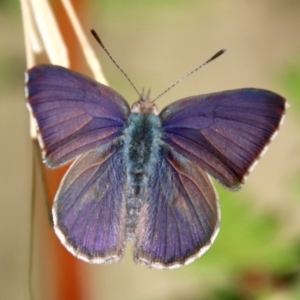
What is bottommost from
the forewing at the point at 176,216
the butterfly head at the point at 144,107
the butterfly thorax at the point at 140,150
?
the forewing at the point at 176,216

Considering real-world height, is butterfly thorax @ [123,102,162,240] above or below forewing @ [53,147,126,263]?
above

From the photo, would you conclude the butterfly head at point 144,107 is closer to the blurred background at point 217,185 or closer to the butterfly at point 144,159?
the butterfly at point 144,159

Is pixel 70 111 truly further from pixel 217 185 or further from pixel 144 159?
pixel 217 185

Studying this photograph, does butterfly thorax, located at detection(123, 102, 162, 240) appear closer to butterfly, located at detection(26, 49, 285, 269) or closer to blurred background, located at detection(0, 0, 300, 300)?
butterfly, located at detection(26, 49, 285, 269)

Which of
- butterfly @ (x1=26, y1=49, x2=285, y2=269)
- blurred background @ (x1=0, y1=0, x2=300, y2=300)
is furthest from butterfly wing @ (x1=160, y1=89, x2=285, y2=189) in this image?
blurred background @ (x1=0, y1=0, x2=300, y2=300)

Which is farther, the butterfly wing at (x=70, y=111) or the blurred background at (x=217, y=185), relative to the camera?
the blurred background at (x=217, y=185)

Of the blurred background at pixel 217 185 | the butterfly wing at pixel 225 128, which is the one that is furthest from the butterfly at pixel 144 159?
the blurred background at pixel 217 185

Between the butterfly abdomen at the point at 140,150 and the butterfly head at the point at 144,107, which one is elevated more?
the butterfly head at the point at 144,107

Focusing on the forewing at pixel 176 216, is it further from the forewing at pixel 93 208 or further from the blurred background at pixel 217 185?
the blurred background at pixel 217 185
